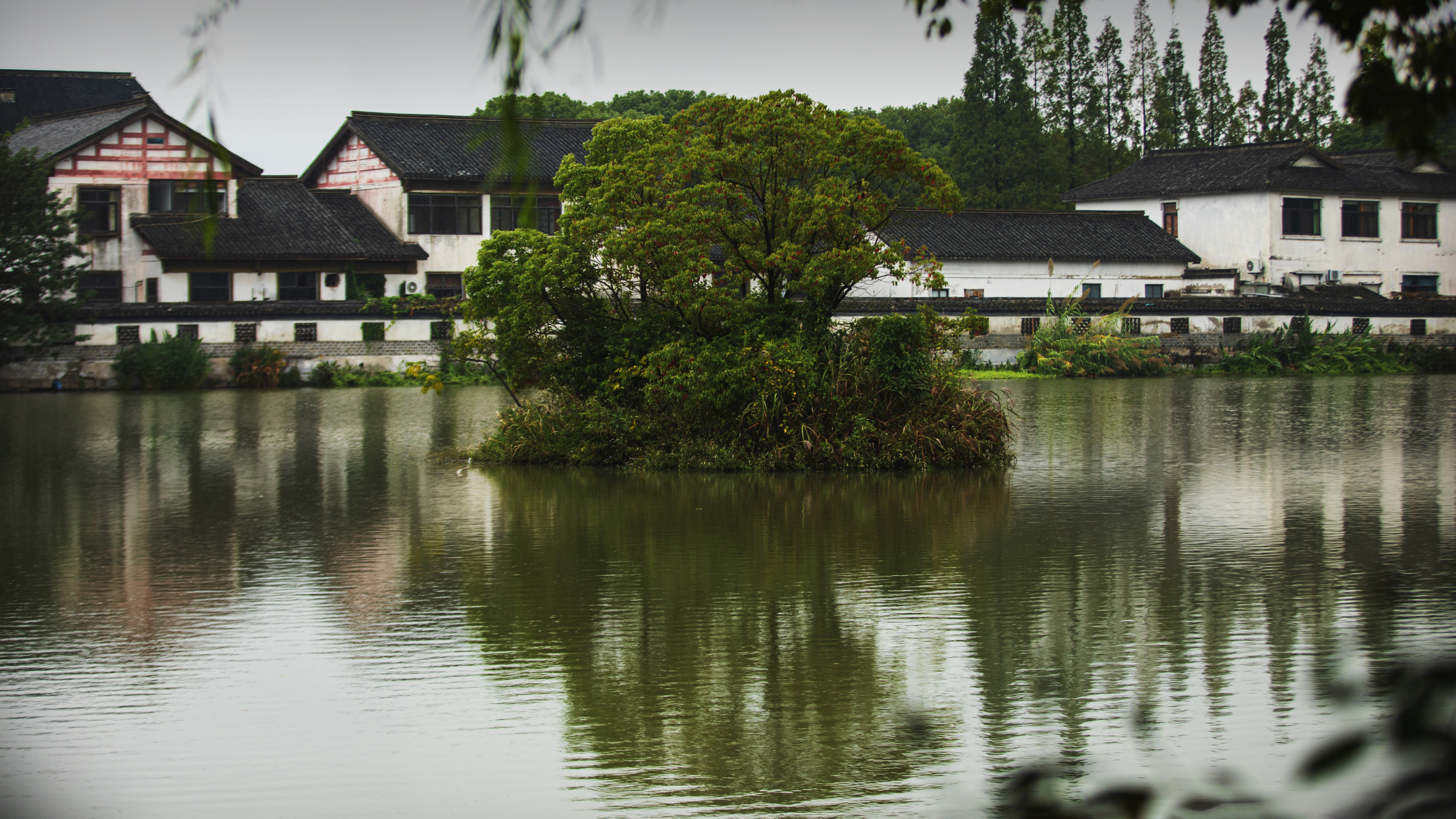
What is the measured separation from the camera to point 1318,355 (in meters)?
39.3

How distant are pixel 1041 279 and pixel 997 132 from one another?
8.68 m

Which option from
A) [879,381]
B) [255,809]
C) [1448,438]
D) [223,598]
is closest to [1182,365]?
[1448,438]

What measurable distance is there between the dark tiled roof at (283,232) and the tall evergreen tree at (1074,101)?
27.6 meters

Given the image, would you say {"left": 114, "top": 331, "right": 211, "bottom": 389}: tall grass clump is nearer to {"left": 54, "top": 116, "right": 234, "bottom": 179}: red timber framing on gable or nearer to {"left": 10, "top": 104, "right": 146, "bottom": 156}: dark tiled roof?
{"left": 54, "top": 116, "right": 234, "bottom": 179}: red timber framing on gable

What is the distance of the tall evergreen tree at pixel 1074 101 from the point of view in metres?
53.6

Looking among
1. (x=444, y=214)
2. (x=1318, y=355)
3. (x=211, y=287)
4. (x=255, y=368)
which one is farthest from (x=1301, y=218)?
(x=211, y=287)

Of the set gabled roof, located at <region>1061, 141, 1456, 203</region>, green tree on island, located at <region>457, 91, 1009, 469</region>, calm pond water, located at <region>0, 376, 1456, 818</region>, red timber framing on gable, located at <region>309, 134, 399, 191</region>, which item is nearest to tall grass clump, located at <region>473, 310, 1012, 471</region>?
green tree on island, located at <region>457, 91, 1009, 469</region>

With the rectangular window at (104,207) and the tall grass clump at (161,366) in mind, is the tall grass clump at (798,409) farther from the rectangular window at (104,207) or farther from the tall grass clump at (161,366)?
the rectangular window at (104,207)

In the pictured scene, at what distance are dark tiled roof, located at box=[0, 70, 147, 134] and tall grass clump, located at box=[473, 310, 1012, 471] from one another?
35.5 meters

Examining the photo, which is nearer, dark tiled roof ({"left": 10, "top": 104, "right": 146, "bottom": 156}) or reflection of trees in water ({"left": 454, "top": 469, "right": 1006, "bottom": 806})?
reflection of trees in water ({"left": 454, "top": 469, "right": 1006, "bottom": 806})

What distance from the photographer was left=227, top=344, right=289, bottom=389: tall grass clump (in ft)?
110

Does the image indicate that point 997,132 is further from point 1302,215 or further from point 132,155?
point 132,155

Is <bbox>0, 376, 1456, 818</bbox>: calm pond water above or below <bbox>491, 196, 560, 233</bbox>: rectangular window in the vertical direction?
below

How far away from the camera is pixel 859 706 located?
654 centimetres
